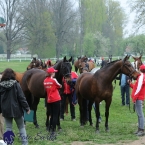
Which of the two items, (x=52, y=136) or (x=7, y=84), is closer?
(x=7, y=84)

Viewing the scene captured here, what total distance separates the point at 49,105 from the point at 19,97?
71.1 inches

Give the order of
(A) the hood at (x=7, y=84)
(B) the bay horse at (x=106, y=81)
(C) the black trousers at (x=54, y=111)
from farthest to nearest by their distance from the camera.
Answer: (B) the bay horse at (x=106, y=81), (C) the black trousers at (x=54, y=111), (A) the hood at (x=7, y=84)

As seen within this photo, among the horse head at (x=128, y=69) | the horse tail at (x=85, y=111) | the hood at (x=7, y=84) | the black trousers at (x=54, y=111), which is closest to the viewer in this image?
the hood at (x=7, y=84)

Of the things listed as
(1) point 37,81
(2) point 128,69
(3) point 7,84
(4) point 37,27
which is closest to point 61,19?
(4) point 37,27

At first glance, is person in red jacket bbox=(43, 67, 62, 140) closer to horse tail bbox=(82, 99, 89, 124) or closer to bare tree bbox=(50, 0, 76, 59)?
horse tail bbox=(82, 99, 89, 124)

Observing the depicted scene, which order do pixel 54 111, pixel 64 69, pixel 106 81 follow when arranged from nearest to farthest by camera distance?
pixel 54 111 < pixel 106 81 < pixel 64 69

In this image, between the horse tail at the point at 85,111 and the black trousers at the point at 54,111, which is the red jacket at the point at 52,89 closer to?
the black trousers at the point at 54,111

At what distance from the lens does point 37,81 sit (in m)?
8.99

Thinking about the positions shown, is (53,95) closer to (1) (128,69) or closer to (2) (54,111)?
(2) (54,111)

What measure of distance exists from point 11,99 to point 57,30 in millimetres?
48258

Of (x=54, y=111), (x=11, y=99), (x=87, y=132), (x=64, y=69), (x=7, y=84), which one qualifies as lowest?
(x=87, y=132)

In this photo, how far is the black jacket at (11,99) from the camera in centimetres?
588

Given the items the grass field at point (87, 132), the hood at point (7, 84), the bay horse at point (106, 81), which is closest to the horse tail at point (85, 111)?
the grass field at point (87, 132)

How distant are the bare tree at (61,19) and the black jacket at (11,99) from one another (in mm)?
47326
